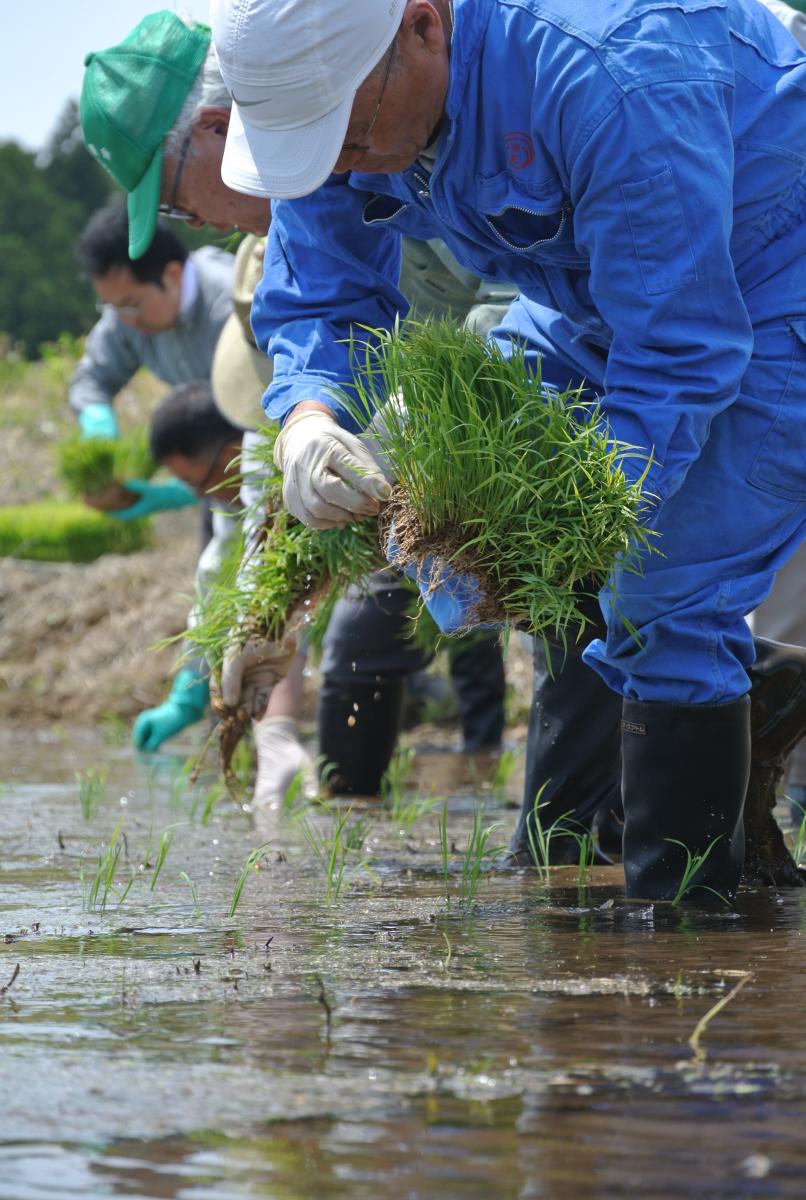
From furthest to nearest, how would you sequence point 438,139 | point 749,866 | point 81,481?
point 81,481, point 749,866, point 438,139

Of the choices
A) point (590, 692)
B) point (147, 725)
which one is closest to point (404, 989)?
point (590, 692)

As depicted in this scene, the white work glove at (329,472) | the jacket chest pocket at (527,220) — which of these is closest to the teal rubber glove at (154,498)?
the white work glove at (329,472)

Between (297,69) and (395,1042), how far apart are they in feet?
4.45

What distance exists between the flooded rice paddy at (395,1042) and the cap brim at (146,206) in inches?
60.0

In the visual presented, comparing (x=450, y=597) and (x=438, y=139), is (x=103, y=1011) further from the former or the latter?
A: (x=438, y=139)

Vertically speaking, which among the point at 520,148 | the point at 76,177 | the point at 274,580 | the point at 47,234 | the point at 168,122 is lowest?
the point at 274,580

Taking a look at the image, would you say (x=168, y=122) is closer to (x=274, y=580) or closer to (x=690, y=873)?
(x=274, y=580)

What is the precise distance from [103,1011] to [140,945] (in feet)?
1.28

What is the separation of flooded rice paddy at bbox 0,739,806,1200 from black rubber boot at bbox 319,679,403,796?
164 cm

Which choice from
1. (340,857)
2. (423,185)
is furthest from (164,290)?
(423,185)

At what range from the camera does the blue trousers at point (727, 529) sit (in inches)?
93.1

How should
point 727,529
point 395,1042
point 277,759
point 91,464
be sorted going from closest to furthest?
point 395,1042 < point 727,529 < point 277,759 < point 91,464

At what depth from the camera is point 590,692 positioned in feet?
10.1

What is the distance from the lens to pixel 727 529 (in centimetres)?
237
